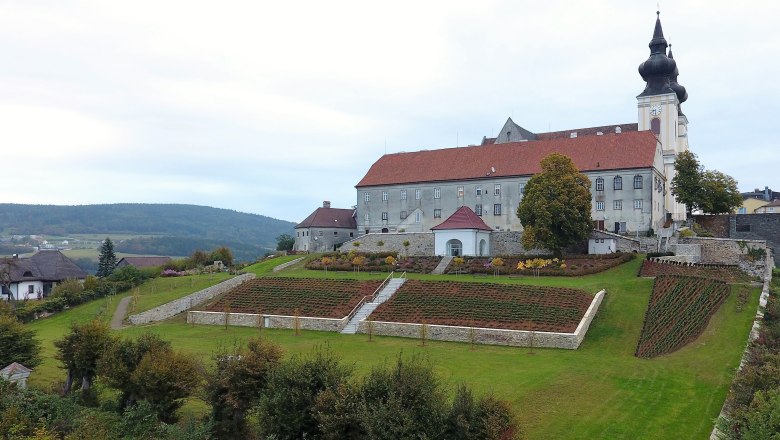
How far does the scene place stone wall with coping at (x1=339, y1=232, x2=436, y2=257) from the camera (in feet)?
194

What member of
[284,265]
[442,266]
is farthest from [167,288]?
[442,266]

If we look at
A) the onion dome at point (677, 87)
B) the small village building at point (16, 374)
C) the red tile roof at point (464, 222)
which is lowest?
the small village building at point (16, 374)

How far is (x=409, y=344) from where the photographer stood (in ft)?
111

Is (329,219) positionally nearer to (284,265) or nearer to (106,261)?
(284,265)

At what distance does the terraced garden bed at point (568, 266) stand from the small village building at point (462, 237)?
4.39 metres

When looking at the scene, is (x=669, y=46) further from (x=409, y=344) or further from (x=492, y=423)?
(x=492, y=423)

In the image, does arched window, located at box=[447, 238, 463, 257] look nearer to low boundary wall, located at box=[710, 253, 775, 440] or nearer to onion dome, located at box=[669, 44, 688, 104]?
low boundary wall, located at box=[710, 253, 775, 440]

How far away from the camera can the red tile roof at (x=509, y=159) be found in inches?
2269

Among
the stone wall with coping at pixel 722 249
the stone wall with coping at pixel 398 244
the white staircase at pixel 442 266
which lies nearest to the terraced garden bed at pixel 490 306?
the white staircase at pixel 442 266

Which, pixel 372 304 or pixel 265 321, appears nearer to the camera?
pixel 265 321

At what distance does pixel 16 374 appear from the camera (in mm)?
27109

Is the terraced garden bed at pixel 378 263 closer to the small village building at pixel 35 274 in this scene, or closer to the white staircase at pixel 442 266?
the white staircase at pixel 442 266

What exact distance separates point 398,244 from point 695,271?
1070 inches

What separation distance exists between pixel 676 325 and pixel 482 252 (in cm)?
2555
